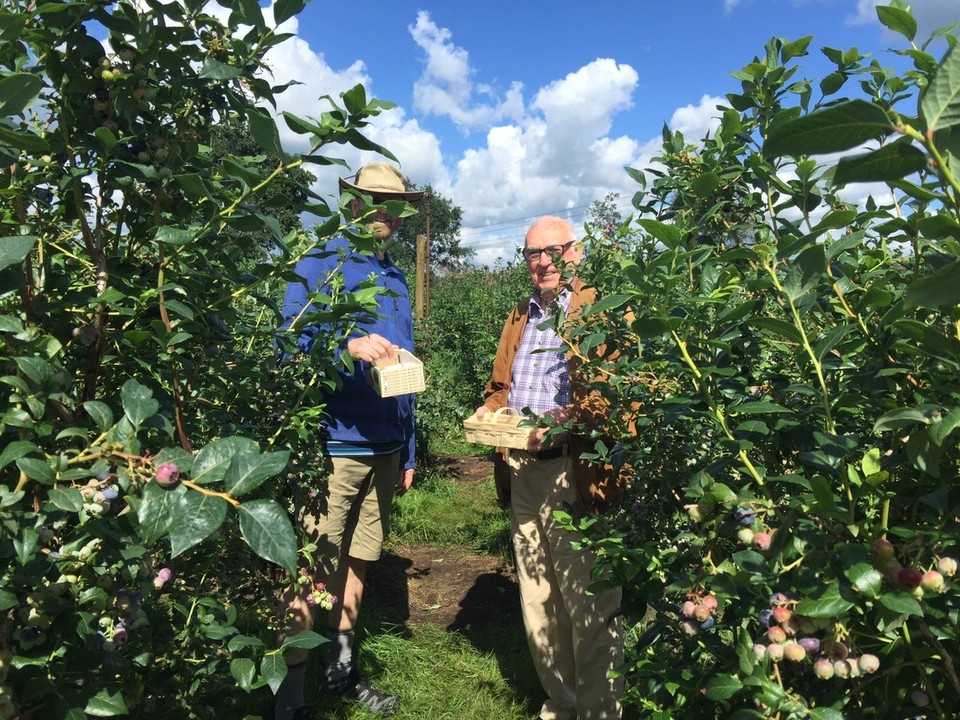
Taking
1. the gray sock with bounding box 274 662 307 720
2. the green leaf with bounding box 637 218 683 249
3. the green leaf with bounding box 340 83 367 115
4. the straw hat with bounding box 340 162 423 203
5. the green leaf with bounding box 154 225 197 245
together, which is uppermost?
the straw hat with bounding box 340 162 423 203

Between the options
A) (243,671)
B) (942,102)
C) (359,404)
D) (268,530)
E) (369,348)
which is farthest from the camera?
(359,404)

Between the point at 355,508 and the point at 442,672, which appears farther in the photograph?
the point at 442,672

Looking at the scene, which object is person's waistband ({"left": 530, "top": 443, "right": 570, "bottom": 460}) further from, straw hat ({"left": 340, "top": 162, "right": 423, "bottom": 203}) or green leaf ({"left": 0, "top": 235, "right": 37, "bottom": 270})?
green leaf ({"left": 0, "top": 235, "right": 37, "bottom": 270})

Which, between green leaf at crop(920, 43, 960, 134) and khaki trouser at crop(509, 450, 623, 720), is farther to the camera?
khaki trouser at crop(509, 450, 623, 720)

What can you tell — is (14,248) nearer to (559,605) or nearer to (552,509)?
(552,509)

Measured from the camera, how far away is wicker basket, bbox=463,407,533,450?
247cm

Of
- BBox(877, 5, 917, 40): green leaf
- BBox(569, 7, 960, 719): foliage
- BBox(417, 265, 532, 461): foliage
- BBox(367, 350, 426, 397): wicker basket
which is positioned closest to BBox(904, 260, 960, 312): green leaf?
BBox(569, 7, 960, 719): foliage

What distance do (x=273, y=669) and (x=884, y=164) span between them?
114 cm

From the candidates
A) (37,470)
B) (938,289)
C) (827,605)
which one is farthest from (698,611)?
(37,470)

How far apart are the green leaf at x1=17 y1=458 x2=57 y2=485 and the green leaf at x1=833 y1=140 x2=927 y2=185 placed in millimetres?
898

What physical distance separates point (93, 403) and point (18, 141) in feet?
1.07

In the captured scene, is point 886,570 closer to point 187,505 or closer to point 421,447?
point 187,505

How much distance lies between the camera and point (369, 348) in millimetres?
2514

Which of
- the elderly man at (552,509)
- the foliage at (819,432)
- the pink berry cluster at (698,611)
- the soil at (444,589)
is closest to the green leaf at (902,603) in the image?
the foliage at (819,432)
